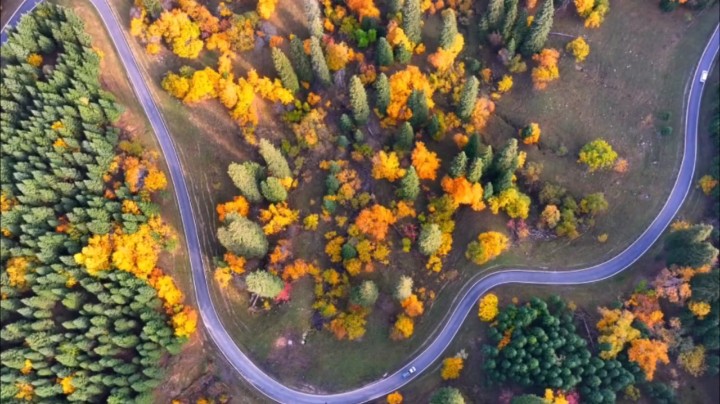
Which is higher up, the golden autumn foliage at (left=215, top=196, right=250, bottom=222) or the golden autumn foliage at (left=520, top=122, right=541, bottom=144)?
the golden autumn foliage at (left=520, top=122, right=541, bottom=144)

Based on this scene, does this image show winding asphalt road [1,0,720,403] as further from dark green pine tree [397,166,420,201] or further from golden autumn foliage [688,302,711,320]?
dark green pine tree [397,166,420,201]

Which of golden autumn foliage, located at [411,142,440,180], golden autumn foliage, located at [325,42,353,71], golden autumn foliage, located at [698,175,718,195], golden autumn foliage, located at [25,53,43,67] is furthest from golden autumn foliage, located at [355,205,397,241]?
golden autumn foliage, located at [698,175,718,195]

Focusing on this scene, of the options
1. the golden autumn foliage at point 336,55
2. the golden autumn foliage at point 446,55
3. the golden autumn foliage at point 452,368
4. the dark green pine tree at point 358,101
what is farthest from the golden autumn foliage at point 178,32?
the golden autumn foliage at point 452,368

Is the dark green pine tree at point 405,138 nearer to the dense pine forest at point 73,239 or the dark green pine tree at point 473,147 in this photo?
the dark green pine tree at point 473,147

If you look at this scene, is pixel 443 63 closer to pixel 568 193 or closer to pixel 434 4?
pixel 434 4

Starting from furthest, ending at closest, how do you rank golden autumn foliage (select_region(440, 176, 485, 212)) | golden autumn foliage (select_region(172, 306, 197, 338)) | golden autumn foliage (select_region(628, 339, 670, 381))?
golden autumn foliage (select_region(440, 176, 485, 212)), golden autumn foliage (select_region(628, 339, 670, 381)), golden autumn foliage (select_region(172, 306, 197, 338))

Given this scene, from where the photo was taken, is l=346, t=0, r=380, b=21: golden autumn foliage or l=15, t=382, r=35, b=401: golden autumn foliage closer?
l=15, t=382, r=35, b=401: golden autumn foliage

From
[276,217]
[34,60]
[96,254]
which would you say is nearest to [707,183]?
[276,217]
